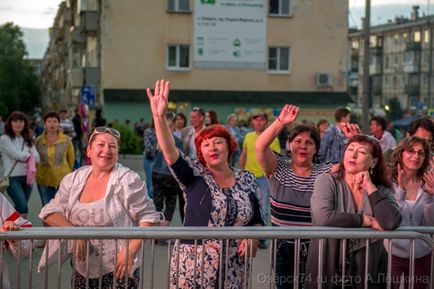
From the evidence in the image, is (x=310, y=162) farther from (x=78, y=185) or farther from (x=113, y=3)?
(x=113, y=3)

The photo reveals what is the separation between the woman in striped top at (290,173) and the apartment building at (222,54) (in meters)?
33.0

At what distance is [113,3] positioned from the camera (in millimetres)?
38438

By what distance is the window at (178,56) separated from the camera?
39438 millimetres

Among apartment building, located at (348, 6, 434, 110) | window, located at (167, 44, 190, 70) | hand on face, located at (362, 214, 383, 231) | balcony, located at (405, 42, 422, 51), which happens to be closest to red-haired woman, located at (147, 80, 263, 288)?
hand on face, located at (362, 214, 383, 231)

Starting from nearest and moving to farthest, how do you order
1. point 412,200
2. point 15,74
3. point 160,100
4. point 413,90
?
point 160,100, point 412,200, point 15,74, point 413,90

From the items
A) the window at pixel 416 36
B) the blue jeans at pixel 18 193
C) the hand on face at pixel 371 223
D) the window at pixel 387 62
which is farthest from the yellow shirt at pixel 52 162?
the window at pixel 387 62

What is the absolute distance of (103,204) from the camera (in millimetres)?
5133

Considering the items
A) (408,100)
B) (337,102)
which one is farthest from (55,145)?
(408,100)

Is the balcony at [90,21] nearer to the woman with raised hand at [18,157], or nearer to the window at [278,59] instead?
the window at [278,59]

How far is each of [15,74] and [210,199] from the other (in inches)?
3389

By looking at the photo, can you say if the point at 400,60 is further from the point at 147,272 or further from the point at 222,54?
the point at 147,272

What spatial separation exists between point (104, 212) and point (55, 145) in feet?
19.6

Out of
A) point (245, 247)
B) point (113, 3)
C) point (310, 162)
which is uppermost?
point (113, 3)

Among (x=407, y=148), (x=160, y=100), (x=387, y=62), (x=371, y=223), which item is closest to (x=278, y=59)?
(x=407, y=148)
